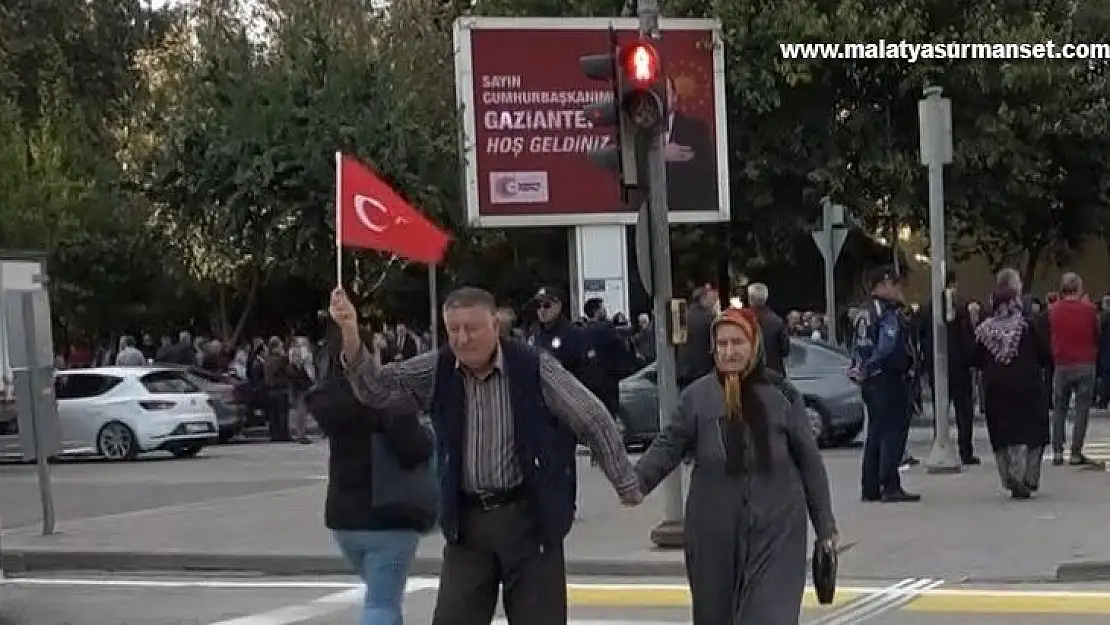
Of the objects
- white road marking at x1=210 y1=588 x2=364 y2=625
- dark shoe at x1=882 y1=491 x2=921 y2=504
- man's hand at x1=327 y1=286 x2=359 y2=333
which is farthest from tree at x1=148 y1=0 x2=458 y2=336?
man's hand at x1=327 y1=286 x2=359 y2=333

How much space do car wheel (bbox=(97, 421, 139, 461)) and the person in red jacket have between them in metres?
13.7

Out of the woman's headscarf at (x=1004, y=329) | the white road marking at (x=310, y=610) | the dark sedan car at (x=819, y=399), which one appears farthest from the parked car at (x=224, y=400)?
the white road marking at (x=310, y=610)

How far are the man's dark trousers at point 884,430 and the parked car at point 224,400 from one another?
15.1 meters

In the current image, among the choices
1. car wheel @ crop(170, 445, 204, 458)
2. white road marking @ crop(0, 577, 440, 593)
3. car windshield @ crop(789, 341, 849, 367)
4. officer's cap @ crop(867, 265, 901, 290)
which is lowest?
car wheel @ crop(170, 445, 204, 458)

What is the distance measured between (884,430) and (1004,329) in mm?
1243

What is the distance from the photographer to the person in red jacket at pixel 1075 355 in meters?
16.5

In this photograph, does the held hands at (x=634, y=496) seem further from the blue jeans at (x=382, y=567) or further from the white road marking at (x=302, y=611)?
the white road marking at (x=302, y=611)

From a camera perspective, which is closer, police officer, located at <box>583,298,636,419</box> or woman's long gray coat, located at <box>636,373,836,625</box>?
woman's long gray coat, located at <box>636,373,836,625</box>

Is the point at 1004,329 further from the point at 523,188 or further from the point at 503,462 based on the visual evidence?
the point at 503,462

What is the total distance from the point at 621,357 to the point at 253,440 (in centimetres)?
1361

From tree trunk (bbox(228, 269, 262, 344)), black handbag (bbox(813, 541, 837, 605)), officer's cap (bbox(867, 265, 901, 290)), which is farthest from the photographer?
tree trunk (bbox(228, 269, 262, 344))

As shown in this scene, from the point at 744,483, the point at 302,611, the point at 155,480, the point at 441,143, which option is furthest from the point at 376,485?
the point at 441,143

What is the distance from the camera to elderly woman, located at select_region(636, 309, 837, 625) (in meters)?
6.66

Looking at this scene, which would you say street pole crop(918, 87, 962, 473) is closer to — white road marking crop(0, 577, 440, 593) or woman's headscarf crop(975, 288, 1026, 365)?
woman's headscarf crop(975, 288, 1026, 365)
